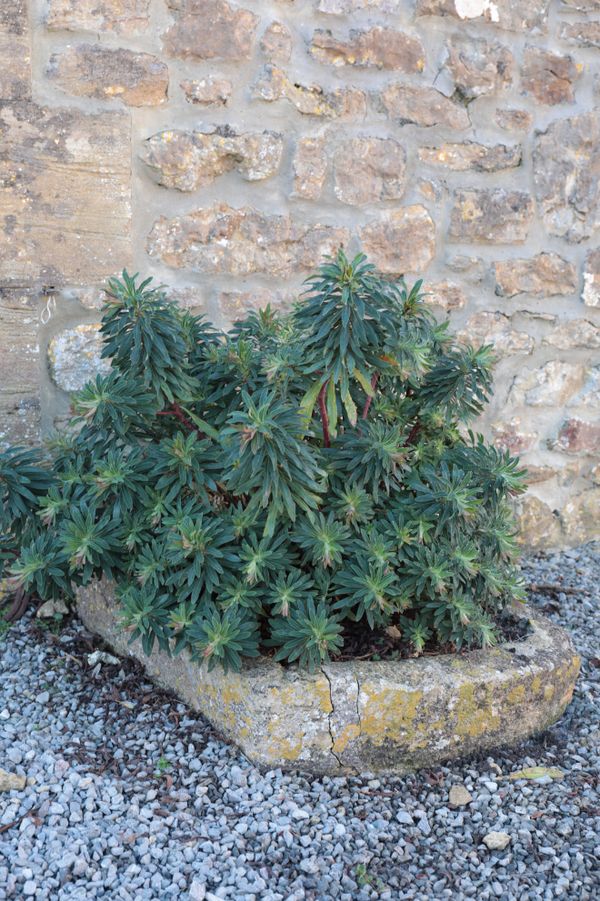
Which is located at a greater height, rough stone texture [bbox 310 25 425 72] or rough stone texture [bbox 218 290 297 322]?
rough stone texture [bbox 310 25 425 72]

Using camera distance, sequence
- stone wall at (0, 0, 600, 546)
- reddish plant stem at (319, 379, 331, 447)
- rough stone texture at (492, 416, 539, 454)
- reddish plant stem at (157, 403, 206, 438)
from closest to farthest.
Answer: reddish plant stem at (319, 379, 331, 447) < reddish plant stem at (157, 403, 206, 438) < stone wall at (0, 0, 600, 546) < rough stone texture at (492, 416, 539, 454)

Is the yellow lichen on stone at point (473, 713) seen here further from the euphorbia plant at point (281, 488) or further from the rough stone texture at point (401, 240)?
the rough stone texture at point (401, 240)

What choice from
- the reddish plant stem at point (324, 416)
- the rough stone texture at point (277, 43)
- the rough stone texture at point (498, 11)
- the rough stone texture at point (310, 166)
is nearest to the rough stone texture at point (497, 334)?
the rough stone texture at point (310, 166)

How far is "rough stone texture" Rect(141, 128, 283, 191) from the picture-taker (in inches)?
106

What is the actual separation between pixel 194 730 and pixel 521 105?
2423 mm

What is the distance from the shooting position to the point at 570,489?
3480 millimetres

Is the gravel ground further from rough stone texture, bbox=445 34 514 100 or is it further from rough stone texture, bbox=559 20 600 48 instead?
rough stone texture, bbox=559 20 600 48

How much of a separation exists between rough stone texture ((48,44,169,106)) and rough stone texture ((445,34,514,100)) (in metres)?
1.02

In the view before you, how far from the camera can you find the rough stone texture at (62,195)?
100 inches

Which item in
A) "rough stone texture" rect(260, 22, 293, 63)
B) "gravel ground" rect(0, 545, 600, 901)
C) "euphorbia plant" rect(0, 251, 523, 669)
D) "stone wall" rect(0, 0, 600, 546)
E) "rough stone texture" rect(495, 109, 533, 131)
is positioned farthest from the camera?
"rough stone texture" rect(495, 109, 533, 131)

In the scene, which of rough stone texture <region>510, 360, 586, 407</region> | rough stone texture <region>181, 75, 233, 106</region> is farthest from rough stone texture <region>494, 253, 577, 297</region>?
rough stone texture <region>181, 75, 233, 106</region>

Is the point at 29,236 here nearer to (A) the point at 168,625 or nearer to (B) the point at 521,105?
(A) the point at 168,625

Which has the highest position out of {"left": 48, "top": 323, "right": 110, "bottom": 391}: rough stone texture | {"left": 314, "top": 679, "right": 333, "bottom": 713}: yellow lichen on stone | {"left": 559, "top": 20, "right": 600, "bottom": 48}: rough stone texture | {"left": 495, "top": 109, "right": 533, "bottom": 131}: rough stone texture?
{"left": 559, "top": 20, "right": 600, "bottom": 48}: rough stone texture

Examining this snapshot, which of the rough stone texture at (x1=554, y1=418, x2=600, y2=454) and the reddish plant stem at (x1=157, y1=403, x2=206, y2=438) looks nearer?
the reddish plant stem at (x1=157, y1=403, x2=206, y2=438)
